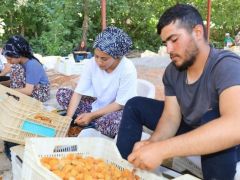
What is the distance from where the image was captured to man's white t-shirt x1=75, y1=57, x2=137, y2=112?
283 cm

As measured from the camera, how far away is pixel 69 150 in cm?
205

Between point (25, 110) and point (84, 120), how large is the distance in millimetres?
470

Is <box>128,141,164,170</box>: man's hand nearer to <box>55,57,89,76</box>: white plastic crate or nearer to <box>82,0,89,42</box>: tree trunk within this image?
<box>55,57,89,76</box>: white plastic crate

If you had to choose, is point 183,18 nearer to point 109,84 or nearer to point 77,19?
point 109,84

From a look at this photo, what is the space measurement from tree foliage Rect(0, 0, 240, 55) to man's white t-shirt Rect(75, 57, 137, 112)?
17.6 ft

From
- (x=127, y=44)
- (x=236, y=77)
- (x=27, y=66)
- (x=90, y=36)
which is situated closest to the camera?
(x=236, y=77)

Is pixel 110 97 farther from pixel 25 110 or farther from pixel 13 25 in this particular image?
pixel 13 25

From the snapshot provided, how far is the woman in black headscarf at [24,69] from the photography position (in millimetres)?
3439

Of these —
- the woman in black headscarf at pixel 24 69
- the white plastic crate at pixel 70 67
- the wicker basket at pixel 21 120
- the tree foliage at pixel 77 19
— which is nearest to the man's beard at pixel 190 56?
the wicker basket at pixel 21 120

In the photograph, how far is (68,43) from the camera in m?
8.55

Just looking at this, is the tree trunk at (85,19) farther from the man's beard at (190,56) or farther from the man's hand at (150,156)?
the man's hand at (150,156)

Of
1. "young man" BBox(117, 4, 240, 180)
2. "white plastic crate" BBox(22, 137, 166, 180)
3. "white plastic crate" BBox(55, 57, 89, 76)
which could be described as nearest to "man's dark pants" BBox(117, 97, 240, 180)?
"young man" BBox(117, 4, 240, 180)

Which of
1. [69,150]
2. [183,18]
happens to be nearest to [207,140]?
[183,18]

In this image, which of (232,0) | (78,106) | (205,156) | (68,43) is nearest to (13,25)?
(68,43)
